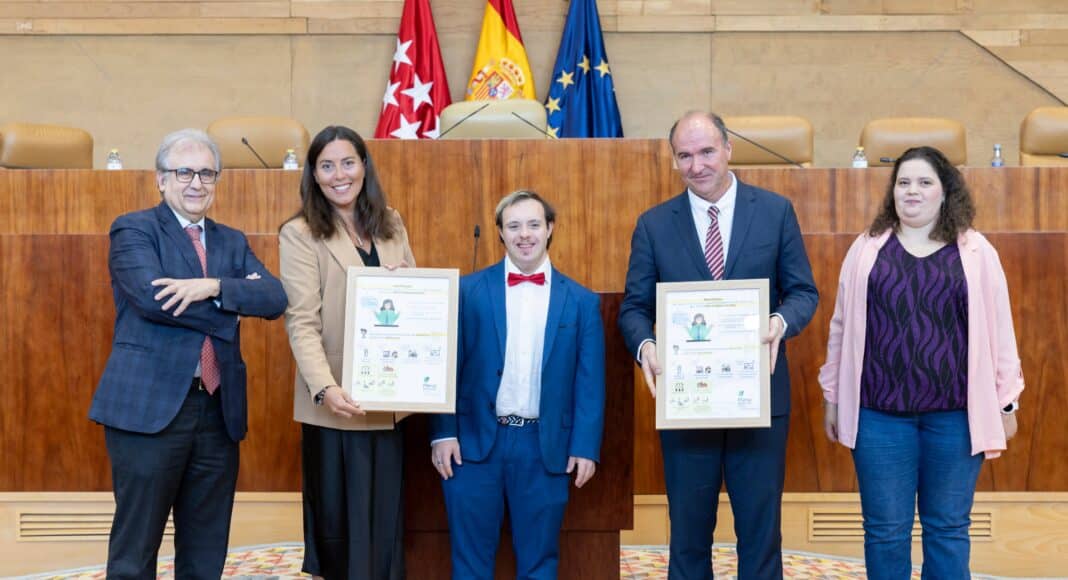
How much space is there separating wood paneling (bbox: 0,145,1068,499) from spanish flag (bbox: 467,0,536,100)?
3182mm

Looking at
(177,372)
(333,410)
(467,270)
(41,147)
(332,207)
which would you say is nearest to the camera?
(177,372)

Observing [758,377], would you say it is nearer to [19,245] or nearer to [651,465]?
[651,465]

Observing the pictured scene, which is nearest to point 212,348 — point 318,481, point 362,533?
point 318,481

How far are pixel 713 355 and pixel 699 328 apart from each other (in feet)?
0.26

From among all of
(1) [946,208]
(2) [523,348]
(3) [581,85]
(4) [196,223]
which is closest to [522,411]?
(2) [523,348]

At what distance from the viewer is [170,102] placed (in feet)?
24.8

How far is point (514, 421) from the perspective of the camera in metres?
2.90

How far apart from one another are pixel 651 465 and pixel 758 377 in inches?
54.5

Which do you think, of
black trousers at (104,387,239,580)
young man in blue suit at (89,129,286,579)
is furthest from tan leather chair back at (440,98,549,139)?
black trousers at (104,387,239,580)

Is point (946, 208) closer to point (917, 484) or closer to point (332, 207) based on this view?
point (917, 484)

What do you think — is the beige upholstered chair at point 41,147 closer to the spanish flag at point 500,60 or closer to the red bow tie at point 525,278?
the spanish flag at point 500,60

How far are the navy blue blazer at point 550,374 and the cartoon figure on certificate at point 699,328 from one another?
30 centimetres

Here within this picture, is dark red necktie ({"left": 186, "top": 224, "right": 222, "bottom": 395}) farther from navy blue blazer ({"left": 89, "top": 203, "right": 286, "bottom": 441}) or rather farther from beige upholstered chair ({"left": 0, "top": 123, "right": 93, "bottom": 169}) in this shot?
beige upholstered chair ({"left": 0, "top": 123, "right": 93, "bottom": 169})

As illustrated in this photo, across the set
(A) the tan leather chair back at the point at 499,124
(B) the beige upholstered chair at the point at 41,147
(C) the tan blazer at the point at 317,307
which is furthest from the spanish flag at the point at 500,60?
(C) the tan blazer at the point at 317,307
